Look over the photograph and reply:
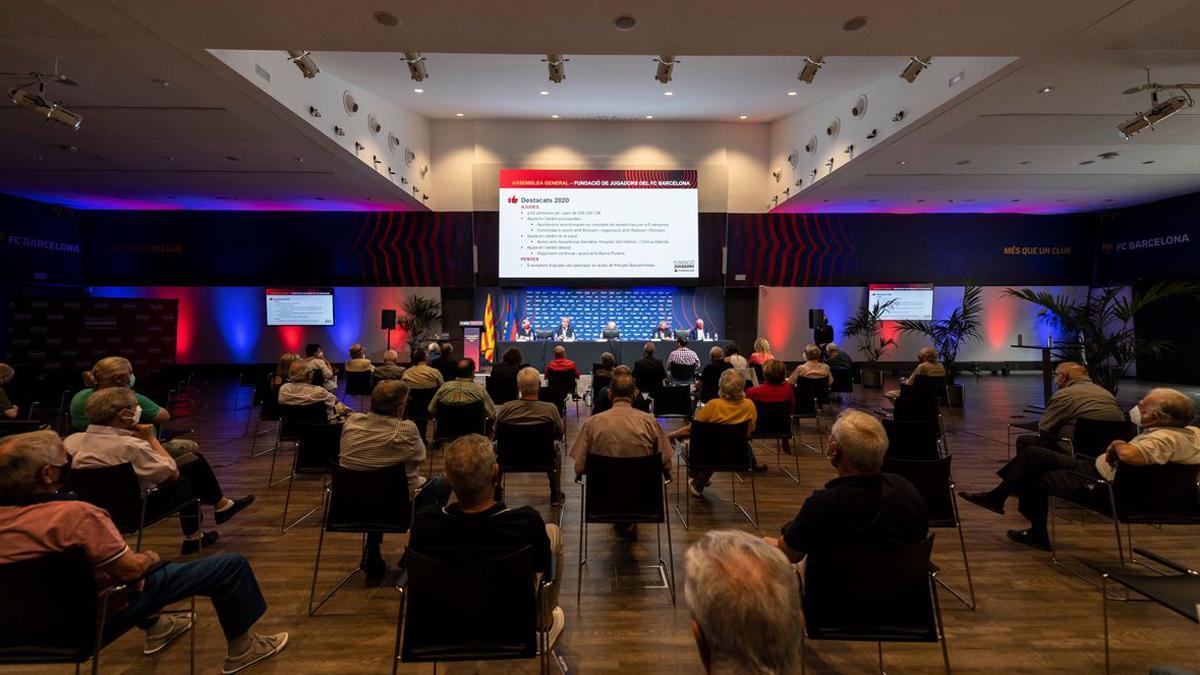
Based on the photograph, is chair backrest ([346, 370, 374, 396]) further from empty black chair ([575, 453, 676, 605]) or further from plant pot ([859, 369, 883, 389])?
plant pot ([859, 369, 883, 389])

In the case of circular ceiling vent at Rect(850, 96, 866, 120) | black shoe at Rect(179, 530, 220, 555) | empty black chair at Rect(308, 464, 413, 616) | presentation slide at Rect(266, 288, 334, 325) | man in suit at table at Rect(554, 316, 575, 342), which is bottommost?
black shoe at Rect(179, 530, 220, 555)

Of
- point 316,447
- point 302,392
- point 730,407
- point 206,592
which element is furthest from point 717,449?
point 302,392

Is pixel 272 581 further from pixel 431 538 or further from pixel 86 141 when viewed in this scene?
pixel 86 141

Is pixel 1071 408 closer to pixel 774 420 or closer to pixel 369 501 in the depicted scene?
pixel 774 420

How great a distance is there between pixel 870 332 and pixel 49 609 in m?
13.9

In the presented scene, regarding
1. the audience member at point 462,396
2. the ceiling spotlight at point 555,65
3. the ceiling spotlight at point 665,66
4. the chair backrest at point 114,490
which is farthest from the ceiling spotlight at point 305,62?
the chair backrest at point 114,490

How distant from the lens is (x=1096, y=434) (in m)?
3.67

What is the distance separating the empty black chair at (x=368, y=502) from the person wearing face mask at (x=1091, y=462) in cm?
392

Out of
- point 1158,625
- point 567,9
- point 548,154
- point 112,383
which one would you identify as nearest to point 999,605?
point 1158,625

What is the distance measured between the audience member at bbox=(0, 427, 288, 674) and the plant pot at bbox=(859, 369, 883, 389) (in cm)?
1122

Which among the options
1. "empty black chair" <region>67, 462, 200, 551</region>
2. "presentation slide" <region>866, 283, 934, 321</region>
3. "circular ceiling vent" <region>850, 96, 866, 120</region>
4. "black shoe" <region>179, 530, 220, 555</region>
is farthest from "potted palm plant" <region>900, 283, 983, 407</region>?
"empty black chair" <region>67, 462, 200, 551</region>

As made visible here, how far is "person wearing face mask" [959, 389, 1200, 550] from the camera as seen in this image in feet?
9.50

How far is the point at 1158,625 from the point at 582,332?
1107 cm

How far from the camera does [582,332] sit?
43.4 ft
